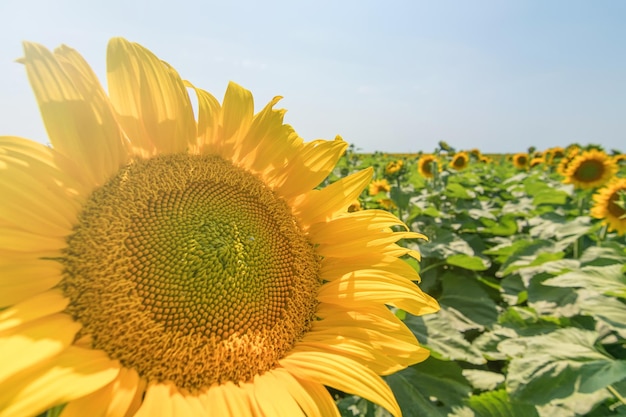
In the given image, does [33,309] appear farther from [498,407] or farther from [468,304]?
[468,304]

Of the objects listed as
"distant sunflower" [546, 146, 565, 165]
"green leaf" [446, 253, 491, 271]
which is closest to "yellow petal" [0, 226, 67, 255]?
"green leaf" [446, 253, 491, 271]

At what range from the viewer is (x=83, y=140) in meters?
0.97

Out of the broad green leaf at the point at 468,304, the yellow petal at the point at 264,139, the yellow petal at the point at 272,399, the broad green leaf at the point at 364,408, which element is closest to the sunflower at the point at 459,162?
the broad green leaf at the point at 468,304

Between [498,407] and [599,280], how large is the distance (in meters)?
0.93

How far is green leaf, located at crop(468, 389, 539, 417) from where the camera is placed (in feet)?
7.09

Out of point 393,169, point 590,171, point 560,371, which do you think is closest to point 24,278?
point 560,371

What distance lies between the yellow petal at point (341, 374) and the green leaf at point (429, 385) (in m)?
1.06

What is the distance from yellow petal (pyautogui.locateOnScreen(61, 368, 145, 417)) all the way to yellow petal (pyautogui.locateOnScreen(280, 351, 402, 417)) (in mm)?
361

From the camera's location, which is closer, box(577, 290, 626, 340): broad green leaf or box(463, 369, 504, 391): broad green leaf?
box(577, 290, 626, 340): broad green leaf

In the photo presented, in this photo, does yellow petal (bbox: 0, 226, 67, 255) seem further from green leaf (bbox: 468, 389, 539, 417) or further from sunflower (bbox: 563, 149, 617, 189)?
sunflower (bbox: 563, 149, 617, 189)

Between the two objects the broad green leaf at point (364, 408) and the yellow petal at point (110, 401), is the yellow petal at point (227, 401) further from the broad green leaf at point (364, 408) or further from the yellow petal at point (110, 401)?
the broad green leaf at point (364, 408)

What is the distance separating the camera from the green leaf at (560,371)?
7.07 feet

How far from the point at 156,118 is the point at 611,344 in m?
3.37

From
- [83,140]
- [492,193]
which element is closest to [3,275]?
[83,140]
